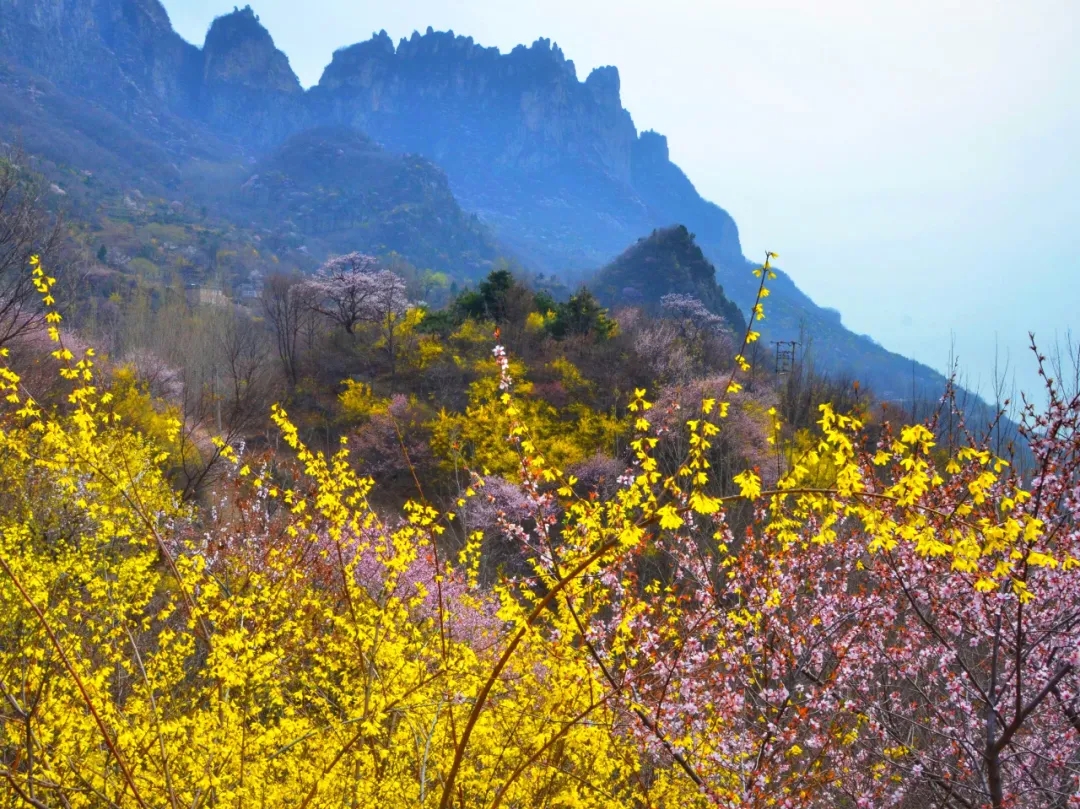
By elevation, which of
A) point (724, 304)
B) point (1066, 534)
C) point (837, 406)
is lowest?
point (1066, 534)

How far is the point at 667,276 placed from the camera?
276 ft

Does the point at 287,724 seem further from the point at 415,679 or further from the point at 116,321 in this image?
the point at 116,321

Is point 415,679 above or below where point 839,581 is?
below

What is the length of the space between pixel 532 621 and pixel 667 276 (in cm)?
8612

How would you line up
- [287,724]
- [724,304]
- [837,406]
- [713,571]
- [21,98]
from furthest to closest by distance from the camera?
[21,98], [724,304], [837,406], [713,571], [287,724]

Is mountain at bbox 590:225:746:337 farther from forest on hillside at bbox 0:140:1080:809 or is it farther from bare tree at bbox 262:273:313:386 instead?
forest on hillside at bbox 0:140:1080:809

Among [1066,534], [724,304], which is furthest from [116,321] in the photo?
[724,304]

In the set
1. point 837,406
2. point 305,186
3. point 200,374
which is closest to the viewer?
point 837,406

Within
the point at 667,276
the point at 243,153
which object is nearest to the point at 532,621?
the point at 667,276

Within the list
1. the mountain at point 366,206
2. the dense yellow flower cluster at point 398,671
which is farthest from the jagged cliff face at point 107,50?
the dense yellow flower cluster at point 398,671

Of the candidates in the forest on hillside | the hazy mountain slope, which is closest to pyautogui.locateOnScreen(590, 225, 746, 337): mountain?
the hazy mountain slope

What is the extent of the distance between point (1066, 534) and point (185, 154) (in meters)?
177

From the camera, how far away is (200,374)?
34.6 meters

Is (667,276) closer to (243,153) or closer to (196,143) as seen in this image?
(196,143)
